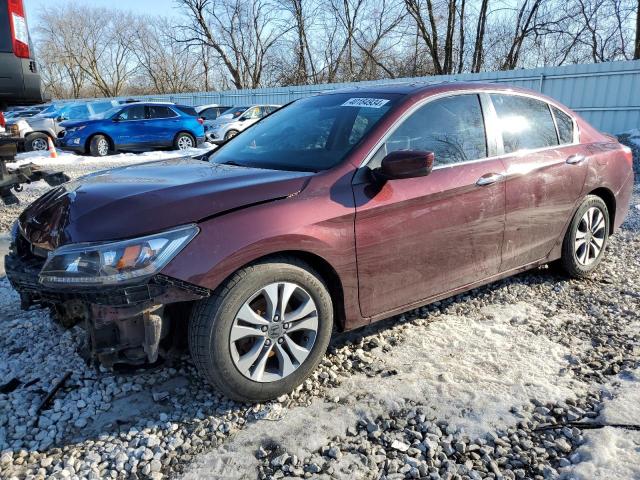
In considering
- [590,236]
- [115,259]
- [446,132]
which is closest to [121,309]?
[115,259]

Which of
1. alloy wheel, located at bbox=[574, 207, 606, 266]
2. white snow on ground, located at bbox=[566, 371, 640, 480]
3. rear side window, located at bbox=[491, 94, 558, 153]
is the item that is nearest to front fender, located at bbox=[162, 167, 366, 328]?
white snow on ground, located at bbox=[566, 371, 640, 480]

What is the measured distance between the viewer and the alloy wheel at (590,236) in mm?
4283

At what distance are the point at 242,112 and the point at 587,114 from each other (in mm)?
10977

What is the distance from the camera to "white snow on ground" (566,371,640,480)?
7.07ft

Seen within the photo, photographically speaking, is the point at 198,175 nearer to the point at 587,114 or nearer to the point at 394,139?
the point at 394,139

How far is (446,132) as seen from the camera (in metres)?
3.38

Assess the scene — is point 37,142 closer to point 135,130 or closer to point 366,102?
point 135,130

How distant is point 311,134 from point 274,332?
1.41m

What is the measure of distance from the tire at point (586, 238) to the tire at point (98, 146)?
13.9 meters

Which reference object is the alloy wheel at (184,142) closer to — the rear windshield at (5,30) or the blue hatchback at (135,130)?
the blue hatchback at (135,130)

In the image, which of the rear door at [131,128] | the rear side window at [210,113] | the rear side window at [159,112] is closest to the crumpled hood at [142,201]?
the rear door at [131,128]

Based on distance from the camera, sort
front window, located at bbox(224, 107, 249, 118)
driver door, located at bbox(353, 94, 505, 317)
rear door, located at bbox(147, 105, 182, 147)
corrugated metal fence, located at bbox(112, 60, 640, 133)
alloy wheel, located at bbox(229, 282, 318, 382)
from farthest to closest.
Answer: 1. front window, located at bbox(224, 107, 249, 118)
2. rear door, located at bbox(147, 105, 182, 147)
3. corrugated metal fence, located at bbox(112, 60, 640, 133)
4. driver door, located at bbox(353, 94, 505, 317)
5. alloy wheel, located at bbox(229, 282, 318, 382)

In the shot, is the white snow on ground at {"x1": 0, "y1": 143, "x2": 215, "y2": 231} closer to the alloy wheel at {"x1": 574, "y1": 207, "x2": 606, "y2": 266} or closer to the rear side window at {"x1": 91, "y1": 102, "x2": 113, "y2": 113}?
the rear side window at {"x1": 91, "y1": 102, "x2": 113, "y2": 113}

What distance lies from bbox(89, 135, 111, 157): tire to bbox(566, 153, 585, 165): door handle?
45.9 ft
